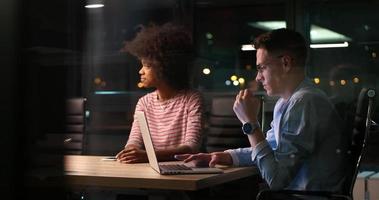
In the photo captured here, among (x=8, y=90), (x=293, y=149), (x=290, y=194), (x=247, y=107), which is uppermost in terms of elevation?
(x=8, y=90)

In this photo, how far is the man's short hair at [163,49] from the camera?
2.09m

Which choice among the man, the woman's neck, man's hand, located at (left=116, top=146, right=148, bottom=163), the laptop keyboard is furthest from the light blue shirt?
the woman's neck

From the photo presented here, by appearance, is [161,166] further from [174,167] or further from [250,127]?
[250,127]

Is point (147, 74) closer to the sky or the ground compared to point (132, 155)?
closer to the sky

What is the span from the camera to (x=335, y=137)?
1.66m

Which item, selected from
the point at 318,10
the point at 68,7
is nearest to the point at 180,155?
the point at 318,10

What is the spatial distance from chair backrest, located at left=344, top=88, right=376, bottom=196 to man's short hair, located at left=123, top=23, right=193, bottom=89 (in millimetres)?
810

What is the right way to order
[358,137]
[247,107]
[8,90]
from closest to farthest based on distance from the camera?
[8,90]
[358,137]
[247,107]

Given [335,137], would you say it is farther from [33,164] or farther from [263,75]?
[33,164]

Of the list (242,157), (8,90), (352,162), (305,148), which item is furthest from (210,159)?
(8,90)

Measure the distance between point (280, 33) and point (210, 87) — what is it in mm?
629

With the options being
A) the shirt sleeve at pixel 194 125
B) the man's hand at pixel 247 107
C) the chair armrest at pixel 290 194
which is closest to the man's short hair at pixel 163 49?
the shirt sleeve at pixel 194 125

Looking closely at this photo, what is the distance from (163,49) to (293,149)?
0.73 meters

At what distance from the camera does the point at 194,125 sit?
83.9 inches
